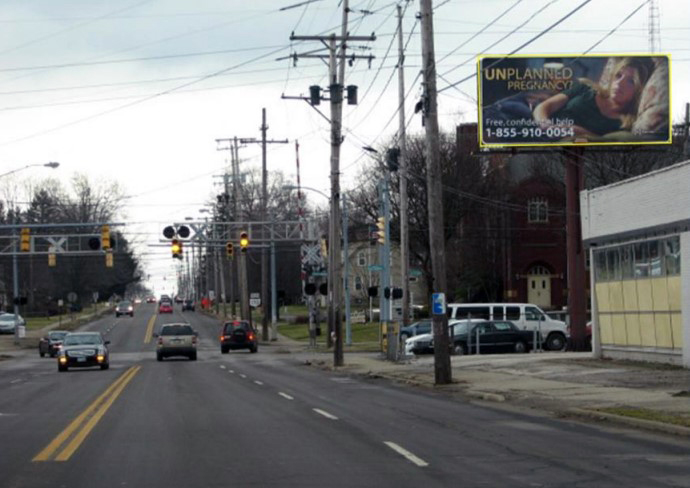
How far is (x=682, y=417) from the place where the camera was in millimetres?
17781

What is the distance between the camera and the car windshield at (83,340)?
43031mm

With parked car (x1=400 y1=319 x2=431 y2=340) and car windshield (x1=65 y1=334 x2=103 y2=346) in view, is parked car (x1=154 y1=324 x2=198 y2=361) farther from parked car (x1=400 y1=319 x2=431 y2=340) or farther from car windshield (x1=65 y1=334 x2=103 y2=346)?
parked car (x1=400 y1=319 x2=431 y2=340)

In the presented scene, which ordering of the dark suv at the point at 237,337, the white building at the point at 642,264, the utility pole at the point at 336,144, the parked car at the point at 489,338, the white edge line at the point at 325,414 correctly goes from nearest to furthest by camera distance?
the white edge line at the point at 325,414 < the white building at the point at 642,264 < the utility pole at the point at 336,144 < the parked car at the point at 489,338 < the dark suv at the point at 237,337

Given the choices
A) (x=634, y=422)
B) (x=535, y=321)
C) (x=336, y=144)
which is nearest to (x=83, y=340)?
(x=336, y=144)

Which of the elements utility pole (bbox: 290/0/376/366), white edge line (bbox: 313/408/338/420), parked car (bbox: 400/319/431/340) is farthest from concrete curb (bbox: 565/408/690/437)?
parked car (bbox: 400/319/431/340)

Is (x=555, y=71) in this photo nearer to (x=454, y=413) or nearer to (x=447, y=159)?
(x=447, y=159)

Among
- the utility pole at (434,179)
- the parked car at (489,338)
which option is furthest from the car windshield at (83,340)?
the utility pole at (434,179)

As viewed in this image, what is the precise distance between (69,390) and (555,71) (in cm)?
2780

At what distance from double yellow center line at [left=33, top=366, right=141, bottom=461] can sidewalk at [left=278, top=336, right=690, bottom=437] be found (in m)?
8.32

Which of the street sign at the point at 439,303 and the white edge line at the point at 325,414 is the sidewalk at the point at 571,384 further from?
the white edge line at the point at 325,414

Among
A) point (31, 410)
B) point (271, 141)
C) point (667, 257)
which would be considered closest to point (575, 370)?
point (667, 257)

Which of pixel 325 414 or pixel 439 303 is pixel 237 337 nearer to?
pixel 439 303

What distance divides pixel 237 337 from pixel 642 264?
30226mm

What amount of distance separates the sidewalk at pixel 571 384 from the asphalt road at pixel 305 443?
37.7 inches
